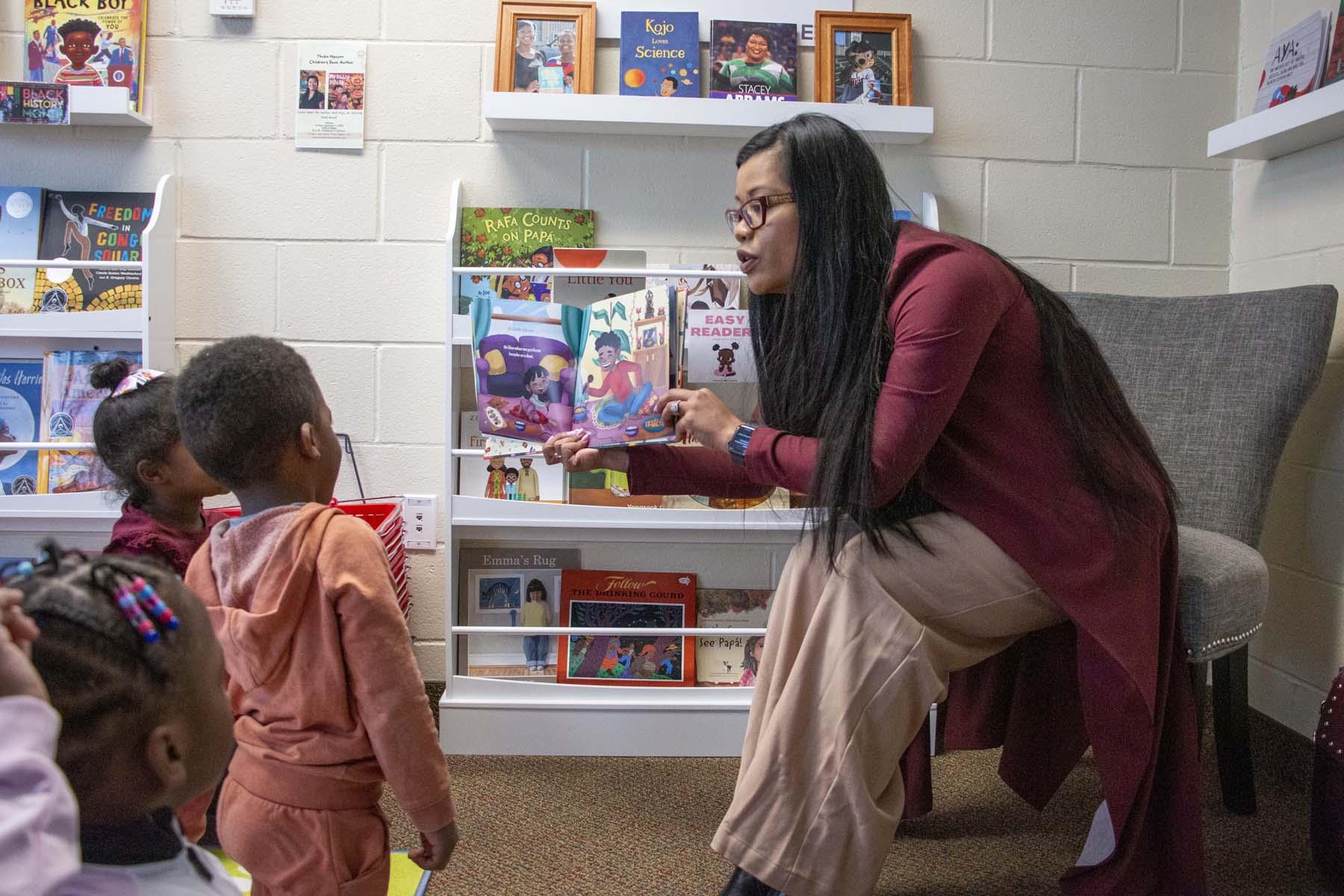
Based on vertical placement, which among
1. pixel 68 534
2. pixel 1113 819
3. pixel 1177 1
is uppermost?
pixel 1177 1

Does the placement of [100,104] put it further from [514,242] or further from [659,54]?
[659,54]

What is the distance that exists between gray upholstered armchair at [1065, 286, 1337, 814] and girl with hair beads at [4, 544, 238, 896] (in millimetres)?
1429

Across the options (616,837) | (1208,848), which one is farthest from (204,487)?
(1208,848)

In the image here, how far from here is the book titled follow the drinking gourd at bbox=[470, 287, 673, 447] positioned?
159cm

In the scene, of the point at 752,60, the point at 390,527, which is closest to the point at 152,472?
the point at 390,527

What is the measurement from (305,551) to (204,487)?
0.70 meters

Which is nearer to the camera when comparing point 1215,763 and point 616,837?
point 616,837

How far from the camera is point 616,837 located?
68.3 inches

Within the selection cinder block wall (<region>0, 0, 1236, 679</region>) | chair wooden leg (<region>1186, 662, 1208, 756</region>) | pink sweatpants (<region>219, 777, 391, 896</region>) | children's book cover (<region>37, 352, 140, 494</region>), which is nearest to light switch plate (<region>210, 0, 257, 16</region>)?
cinder block wall (<region>0, 0, 1236, 679</region>)

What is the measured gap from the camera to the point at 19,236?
2.19m

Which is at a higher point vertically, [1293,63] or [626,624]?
[1293,63]

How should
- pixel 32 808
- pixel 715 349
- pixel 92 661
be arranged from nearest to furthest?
pixel 32 808 → pixel 92 661 → pixel 715 349

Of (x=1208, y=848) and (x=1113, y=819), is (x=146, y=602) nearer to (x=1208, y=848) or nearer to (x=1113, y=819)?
(x=1113, y=819)

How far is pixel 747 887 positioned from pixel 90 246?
6.12 feet
